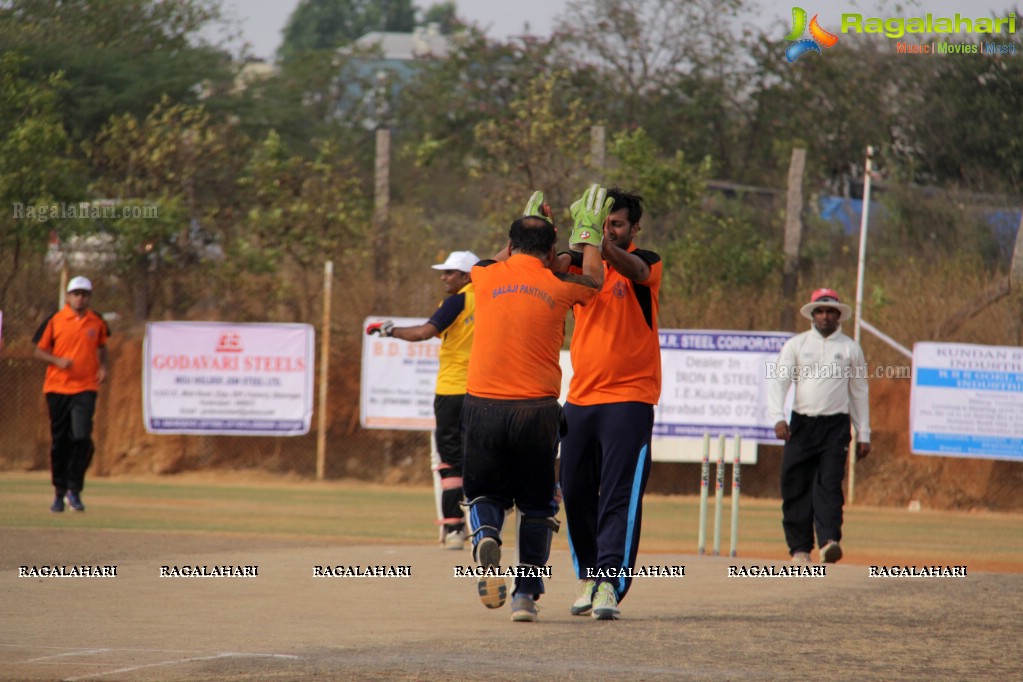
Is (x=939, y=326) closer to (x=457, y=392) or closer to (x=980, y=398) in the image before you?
(x=980, y=398)

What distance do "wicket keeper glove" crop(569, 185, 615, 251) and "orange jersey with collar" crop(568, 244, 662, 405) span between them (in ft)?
1.37

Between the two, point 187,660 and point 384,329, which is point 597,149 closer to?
point 384,329

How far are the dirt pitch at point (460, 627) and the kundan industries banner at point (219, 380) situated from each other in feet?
30.2

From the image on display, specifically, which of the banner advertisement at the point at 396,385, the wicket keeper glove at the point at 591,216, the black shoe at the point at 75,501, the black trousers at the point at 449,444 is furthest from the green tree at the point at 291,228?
the wicket keeper glove at the point at 591,216

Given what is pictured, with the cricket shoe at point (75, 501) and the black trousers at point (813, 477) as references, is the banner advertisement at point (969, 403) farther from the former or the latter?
the cricket shoe at point (75, 501)

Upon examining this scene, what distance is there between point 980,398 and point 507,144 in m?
10.7

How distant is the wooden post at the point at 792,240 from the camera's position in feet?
73.2

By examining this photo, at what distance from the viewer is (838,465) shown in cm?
1214

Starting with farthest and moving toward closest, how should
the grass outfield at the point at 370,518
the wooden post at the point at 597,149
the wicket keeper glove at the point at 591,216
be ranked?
the wooden post at the point at 597,149 → the grass outfield at the point at 370,518 → the wicket keeper glove at the point at 591,216

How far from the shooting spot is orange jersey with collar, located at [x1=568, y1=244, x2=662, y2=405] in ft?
27.5

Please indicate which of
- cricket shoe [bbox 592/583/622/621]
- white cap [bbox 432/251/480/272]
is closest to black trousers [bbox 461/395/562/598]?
cricket shoe [bbox 592/583/622/621]

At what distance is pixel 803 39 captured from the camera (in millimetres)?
37656

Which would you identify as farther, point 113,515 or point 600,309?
point 113,515

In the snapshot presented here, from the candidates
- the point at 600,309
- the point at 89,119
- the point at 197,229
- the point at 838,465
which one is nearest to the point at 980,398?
the point at 838,465
